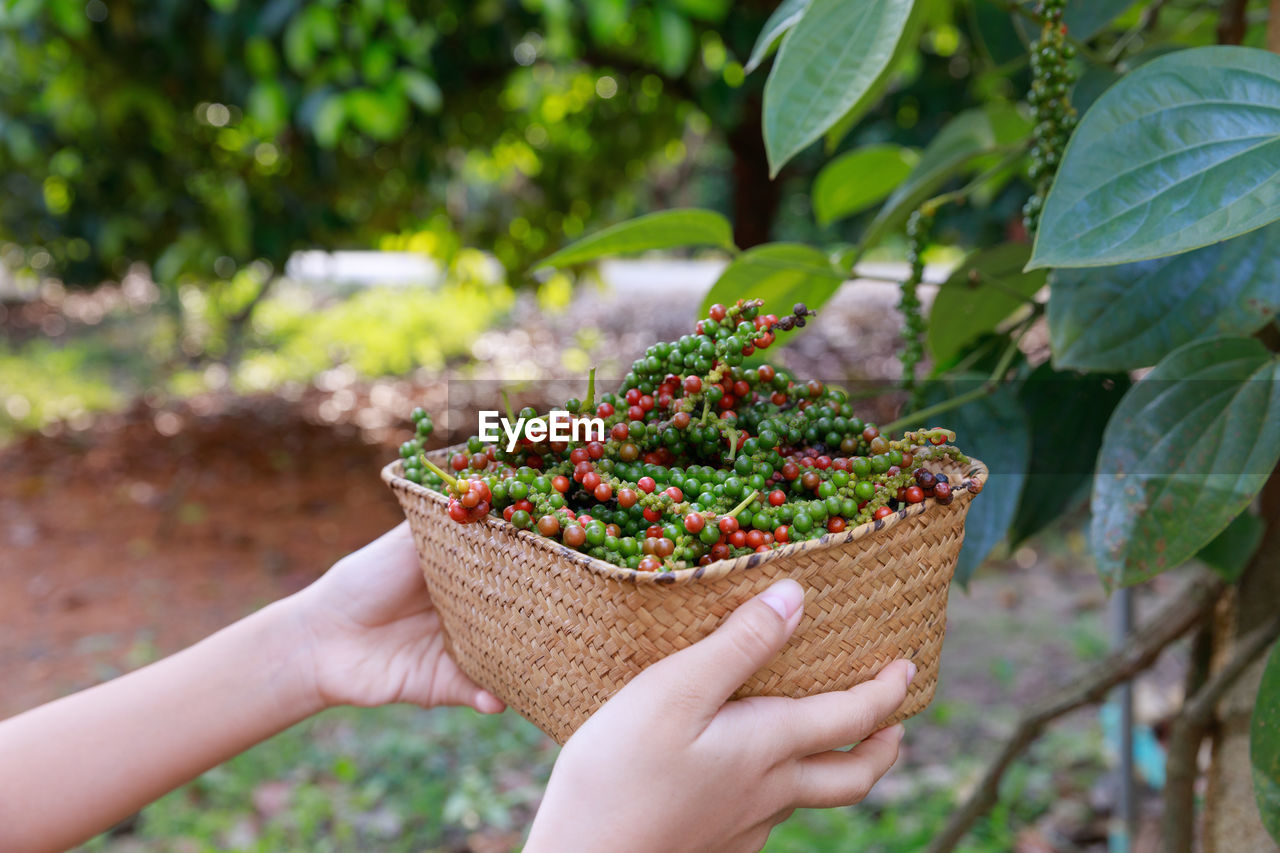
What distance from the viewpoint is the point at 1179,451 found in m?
0.55

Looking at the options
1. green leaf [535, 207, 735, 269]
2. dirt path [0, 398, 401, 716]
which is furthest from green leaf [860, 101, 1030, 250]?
dirt path [0, 398, 401, 716]

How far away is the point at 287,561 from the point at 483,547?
177cm

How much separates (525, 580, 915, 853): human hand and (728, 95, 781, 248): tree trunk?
2080 mm

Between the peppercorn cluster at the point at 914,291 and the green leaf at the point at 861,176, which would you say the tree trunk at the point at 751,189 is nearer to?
the green leaf at the point at 861,176

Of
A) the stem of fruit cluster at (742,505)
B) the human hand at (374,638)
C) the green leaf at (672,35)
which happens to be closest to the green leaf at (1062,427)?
the stem of fruit cluster at (742,505)

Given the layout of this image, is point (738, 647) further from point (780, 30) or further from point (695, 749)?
point (780, 30)

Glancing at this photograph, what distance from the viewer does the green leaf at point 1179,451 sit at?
0.53 metres

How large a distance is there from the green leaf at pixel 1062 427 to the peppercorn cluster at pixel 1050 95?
0.17m

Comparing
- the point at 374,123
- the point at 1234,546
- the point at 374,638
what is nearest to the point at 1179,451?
the point at 1234,546

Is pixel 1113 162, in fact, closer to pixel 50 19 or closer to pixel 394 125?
pixel 394 125

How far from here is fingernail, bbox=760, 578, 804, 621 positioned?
1.42ft

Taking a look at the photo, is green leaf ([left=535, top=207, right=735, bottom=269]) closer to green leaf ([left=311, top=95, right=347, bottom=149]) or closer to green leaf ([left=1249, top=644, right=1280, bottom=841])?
green leaf ([left=1249, top=644, right=1280, bottom=841])

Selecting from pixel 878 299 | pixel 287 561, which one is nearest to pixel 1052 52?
pixel 287 561

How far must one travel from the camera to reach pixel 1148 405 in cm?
56
